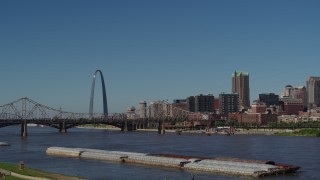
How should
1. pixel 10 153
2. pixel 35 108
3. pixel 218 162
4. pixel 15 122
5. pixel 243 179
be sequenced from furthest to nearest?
pixel 35 108
pixel 15 122
pixel 10 153
pixel 218 162
pixel 243 179

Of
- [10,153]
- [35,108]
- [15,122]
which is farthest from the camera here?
[35,108]

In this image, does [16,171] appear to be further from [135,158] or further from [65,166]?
[135,158]

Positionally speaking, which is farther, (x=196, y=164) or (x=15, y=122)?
(x=15, y=122)

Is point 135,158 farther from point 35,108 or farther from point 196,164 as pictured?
point 35,108

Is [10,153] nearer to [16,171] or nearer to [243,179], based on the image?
[16,171]

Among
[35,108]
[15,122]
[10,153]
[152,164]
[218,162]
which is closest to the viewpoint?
[218,162]

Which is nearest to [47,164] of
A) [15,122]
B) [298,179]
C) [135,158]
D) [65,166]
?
[65,166]

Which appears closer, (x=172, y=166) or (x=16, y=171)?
(x=16, y=171)

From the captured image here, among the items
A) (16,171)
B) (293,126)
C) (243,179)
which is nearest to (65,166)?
(16,171)

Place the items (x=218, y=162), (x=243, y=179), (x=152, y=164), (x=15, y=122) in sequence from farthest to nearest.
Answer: (x=15, y=122), (x=152, y=164), (x=218, y=162), (x=243, y=179)
